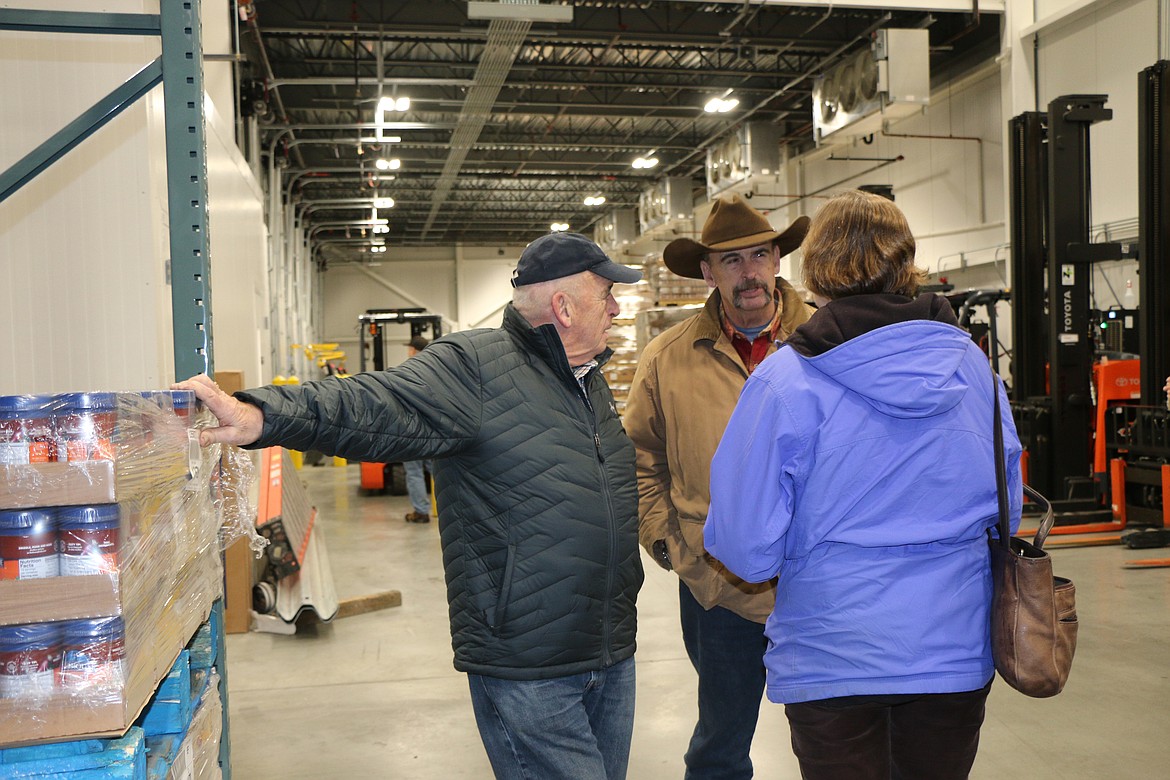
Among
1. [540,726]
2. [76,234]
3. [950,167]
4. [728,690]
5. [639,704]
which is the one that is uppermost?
[950,167]

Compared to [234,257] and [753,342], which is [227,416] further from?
[234,257]

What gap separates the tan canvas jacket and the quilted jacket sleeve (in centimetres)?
91

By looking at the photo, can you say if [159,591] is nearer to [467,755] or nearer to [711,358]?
[711,358]

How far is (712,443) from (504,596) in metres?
0.95

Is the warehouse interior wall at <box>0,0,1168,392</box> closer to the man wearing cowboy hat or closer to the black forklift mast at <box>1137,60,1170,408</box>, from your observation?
the man wearing cowboy hat

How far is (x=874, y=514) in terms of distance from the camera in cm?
180

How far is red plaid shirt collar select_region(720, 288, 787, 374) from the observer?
9.52 ft

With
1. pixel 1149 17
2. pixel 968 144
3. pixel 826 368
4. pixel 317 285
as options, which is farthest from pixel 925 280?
pixel 317 285

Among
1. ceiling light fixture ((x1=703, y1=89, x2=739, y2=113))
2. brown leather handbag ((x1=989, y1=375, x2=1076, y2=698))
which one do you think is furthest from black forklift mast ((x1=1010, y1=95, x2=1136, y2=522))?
brown leather handbag ((x1=989, y1=375, x2=1076, y2=698))

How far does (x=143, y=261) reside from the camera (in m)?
3.98

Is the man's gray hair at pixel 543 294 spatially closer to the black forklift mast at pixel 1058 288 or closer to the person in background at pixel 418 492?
the black forklift mast at pixel 1058 288

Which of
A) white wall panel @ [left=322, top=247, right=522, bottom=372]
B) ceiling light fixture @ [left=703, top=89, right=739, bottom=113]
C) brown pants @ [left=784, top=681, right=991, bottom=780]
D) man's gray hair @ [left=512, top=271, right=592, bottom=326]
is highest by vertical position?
ceiling light fixture @ [left=703, top=89, right=739, bottom=113]

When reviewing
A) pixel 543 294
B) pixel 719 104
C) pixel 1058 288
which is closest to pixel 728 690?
pixel 543 294

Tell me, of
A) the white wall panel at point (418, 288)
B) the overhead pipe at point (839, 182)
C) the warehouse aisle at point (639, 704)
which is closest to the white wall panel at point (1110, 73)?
the overhead pipe at point (839, 182)
